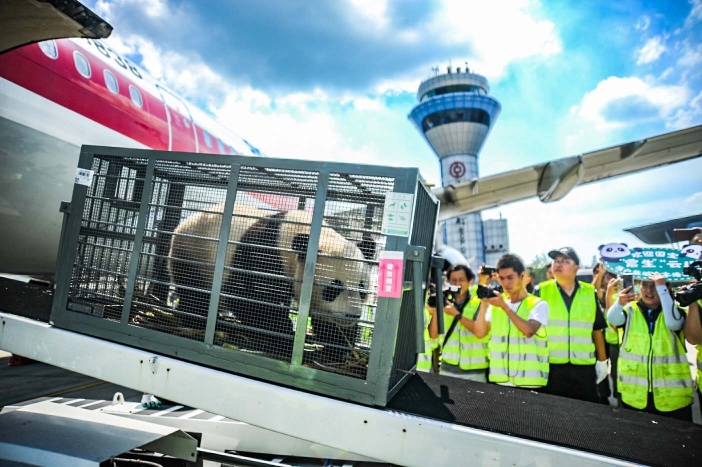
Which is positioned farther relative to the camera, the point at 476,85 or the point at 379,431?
the point at 476,85

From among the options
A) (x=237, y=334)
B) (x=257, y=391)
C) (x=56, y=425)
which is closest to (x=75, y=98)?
(x=56, y=425)

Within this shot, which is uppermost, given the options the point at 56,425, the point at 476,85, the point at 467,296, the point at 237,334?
the point at 476,85

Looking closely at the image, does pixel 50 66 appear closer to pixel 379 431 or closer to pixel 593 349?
pixel 379 431

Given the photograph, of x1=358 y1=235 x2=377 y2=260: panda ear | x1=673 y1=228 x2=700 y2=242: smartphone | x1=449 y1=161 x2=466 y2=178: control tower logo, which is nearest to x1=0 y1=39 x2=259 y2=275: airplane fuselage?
x1=358 y1=235 x2=377 y2=260: panda ear

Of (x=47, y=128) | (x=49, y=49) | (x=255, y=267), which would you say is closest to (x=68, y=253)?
(x=255, y=267)

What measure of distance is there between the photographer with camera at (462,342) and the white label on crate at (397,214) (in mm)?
2776

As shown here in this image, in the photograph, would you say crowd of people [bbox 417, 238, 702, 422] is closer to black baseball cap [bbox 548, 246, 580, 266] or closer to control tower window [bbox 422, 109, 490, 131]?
black baseball cap [bbox 548, 246, 580, 266]

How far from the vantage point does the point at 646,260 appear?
13.0ft

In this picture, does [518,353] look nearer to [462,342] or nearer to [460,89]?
[462,342]

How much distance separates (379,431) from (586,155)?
12.2 meters

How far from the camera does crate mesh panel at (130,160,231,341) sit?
7.50ft

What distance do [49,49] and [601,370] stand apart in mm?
7104

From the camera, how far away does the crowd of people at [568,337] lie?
387 cm

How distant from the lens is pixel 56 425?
90.6 inches
